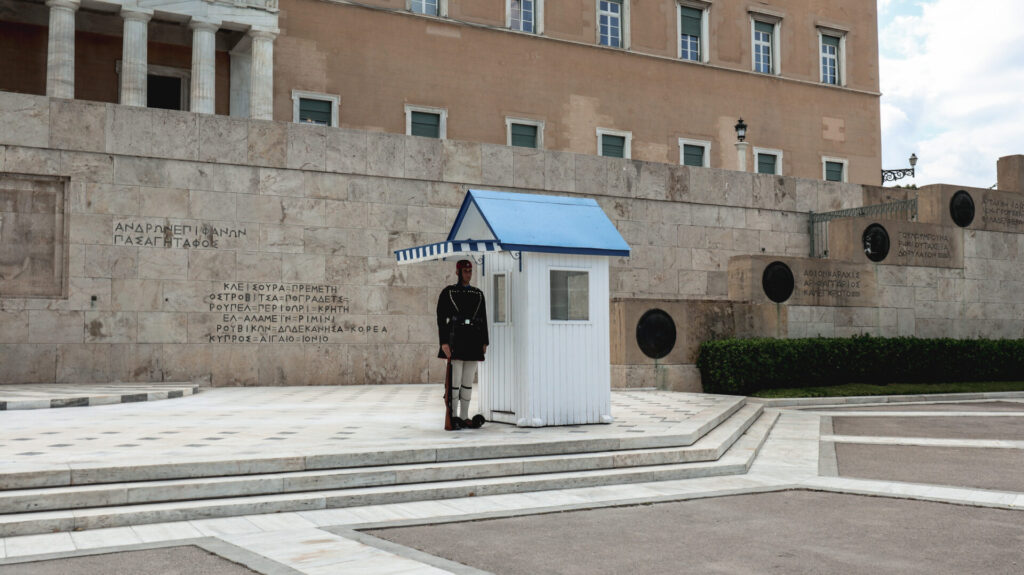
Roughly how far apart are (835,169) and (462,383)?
113 feet

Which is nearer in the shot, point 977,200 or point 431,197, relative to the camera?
point 431,197

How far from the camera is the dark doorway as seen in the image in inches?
1187

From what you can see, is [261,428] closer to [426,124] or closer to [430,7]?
[426,124]

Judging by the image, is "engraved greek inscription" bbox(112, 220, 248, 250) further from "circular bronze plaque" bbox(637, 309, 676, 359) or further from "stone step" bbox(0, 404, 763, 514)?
"stone step" bbox(0, 404, 763, 514)

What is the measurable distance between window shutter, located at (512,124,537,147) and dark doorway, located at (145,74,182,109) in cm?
1174

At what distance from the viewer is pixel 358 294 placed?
1964cm

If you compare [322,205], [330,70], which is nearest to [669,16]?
[330,70]

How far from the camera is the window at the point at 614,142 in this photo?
116 feet

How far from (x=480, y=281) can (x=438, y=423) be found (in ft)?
6.47

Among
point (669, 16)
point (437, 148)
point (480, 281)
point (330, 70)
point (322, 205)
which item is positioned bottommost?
point (480, 281)

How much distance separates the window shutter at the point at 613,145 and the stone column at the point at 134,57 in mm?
16703

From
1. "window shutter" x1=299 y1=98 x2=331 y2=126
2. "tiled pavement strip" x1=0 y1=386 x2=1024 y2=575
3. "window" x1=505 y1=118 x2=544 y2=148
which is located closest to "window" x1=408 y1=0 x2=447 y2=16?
"window" x1=505 y1=118 x2=544 y2=148

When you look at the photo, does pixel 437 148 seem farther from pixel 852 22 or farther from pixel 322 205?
pixel 852 22

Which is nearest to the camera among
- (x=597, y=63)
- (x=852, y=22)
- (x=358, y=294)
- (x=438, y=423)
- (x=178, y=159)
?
(x=438, y=423)
